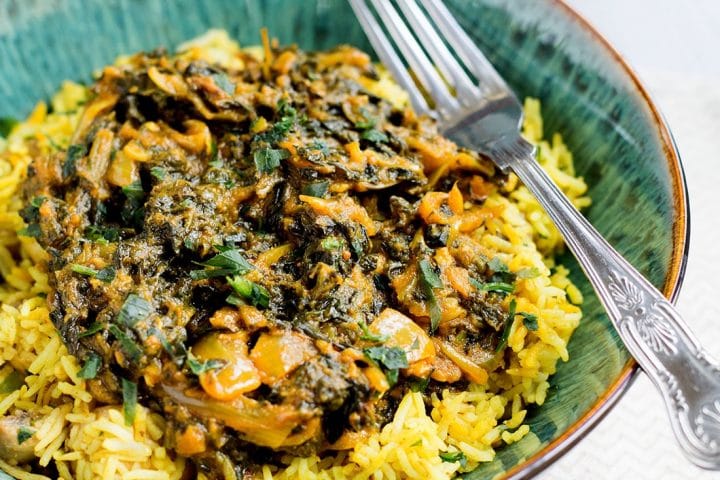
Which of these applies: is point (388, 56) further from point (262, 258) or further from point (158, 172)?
point (262, 258)

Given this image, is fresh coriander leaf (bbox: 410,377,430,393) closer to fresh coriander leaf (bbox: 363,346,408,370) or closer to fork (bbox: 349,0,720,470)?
fresh coriander leaf (bbox: 363,346,408,370)

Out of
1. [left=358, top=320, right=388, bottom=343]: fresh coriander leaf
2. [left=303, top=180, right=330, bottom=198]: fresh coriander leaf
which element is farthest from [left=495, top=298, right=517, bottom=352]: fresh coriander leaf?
[left=303, top=180, right=330, bottom=198]: fresh coriander leaf

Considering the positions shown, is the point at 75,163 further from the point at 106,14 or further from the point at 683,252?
the point at 683,252

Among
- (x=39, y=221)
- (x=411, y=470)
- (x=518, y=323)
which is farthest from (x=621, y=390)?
(x=39, y=221)

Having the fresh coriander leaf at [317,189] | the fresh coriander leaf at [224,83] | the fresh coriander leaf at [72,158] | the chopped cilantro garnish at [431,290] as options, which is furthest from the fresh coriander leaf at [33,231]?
the chopped cilantro garnish at [431,290]

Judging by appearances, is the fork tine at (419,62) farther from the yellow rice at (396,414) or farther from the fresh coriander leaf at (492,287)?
the fresh coriander leaf at (492,287)
